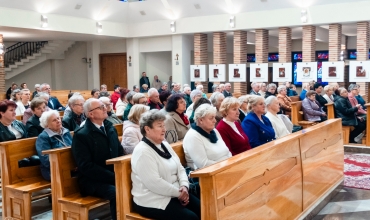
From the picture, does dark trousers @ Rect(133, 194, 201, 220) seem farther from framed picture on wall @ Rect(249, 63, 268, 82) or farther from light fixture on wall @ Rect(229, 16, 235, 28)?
light fixture on wall @ Rect(229, 16, 235, 28)

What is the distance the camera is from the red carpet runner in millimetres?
5719

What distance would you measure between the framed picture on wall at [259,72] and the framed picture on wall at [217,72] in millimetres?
1059

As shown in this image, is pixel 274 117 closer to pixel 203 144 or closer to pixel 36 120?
pixel 203 144

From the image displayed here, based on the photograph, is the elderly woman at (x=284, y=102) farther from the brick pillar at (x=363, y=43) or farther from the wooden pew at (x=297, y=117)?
the brick pillar at (x=363, y=43)

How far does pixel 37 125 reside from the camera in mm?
5176

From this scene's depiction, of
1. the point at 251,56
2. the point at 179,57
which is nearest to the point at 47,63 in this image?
the point at 179,57

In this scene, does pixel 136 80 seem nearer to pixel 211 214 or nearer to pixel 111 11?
pixel 111 11

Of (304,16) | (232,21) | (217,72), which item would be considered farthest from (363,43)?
(217,72)

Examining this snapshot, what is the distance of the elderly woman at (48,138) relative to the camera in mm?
4371

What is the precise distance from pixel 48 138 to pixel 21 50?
631 inches

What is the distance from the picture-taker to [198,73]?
51.3 ft

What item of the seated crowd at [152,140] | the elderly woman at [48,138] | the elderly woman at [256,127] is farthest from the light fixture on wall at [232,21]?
the elderly woman at [48,138]

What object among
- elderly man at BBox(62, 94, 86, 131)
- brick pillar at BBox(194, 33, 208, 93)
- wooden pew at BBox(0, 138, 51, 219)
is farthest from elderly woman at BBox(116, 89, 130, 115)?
brick pillar at BBox(194, 33, 208, 93)

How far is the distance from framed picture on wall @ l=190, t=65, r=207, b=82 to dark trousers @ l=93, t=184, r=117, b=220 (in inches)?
469
